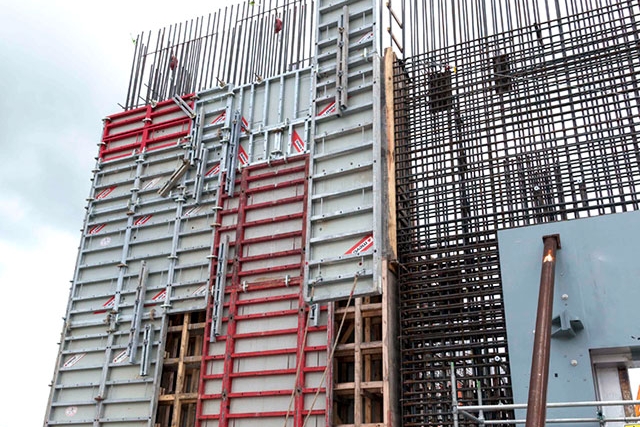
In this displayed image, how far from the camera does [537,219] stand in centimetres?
964

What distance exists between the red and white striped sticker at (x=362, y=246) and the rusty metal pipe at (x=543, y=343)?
221cm

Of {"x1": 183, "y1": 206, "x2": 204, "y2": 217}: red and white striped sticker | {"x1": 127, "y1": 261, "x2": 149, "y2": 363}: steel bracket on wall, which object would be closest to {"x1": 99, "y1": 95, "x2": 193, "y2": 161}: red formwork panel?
{"x1": 183, "y1": 206, "x2": 204, "y2": 217}: red and white striped sticker

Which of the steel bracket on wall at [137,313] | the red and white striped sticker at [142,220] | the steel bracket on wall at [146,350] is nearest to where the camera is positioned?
the steel bracket on wall at [146,350]

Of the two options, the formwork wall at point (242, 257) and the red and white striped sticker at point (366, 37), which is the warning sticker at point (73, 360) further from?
the red and white striped sticker at point (366, 37)

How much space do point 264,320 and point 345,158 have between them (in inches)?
114

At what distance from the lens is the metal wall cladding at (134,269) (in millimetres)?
11164

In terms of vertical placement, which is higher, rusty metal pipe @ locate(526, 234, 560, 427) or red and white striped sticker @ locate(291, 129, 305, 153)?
red and white striped sticker @ locate(291, 129, 305, 153)

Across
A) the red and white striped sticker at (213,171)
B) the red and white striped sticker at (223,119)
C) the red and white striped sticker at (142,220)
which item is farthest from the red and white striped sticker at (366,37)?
the red and white striped sticker at (142,220)

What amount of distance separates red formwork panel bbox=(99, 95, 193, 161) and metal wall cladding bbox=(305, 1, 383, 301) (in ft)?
12.2

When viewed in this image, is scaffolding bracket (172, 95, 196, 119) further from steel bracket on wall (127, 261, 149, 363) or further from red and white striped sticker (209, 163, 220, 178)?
steel bracket on wall (127, 261, 149, 363)

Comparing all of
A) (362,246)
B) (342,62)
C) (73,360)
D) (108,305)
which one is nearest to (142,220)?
(108,305)

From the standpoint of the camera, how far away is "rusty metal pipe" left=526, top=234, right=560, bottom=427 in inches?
227

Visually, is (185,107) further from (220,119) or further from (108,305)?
(108,305)

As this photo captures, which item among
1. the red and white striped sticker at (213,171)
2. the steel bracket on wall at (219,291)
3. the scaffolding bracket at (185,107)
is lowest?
the steel bracket on wall at (219,291)
